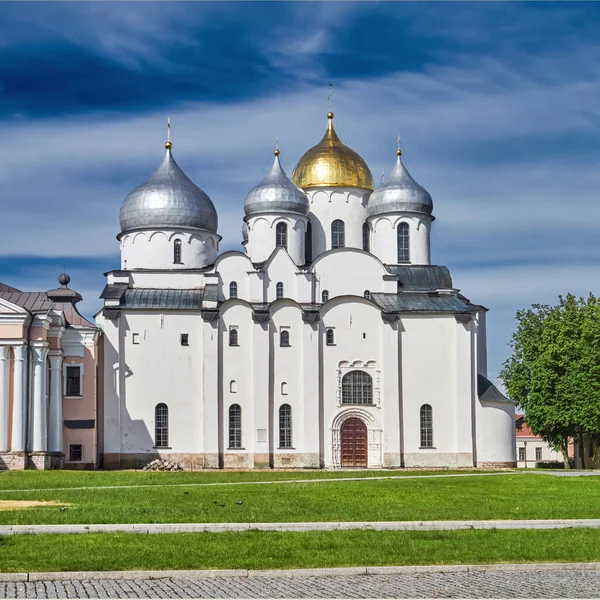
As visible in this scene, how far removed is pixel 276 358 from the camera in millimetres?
56156

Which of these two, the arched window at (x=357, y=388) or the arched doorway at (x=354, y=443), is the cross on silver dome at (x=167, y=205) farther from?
the arched doorway at (x=354, y=443)

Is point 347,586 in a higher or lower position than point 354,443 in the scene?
lower

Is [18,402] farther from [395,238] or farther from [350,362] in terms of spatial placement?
[395,238]

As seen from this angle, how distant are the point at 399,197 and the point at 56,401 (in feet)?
73.6

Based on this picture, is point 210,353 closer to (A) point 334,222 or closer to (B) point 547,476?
(A) point 334,222

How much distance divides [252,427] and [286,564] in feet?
131

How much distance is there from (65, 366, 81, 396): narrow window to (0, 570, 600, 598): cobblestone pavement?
40.6m

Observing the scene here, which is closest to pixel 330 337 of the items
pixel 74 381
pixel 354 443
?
pixel 354 443

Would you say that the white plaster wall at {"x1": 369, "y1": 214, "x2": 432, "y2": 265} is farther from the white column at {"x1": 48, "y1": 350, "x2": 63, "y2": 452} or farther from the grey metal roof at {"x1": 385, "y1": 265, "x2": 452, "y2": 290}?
the white column at {"x1": 48, "y1": 350, "x2": 63, "y2": 452}

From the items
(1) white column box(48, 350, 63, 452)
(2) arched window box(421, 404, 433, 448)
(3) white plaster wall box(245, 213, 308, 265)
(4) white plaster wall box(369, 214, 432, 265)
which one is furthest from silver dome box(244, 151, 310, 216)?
(1) white column box(48, 350, 63, 452)

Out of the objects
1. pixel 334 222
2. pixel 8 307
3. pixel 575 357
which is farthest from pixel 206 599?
pixel 334 222

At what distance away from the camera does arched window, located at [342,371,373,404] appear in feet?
186

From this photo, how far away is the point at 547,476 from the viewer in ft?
140

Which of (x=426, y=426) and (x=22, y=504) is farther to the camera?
(x=426, y=426)
